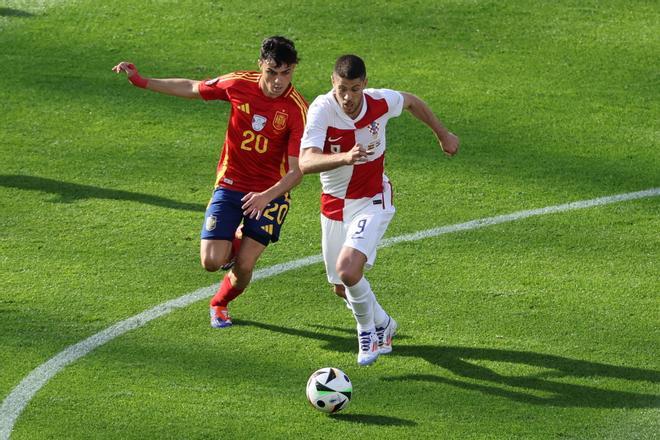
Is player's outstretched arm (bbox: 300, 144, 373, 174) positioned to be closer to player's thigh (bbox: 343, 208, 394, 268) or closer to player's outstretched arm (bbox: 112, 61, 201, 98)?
player's thigh (bbox: 343, 208, 394, 268)

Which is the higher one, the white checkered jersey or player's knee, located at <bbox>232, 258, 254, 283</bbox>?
the white checkered jersey

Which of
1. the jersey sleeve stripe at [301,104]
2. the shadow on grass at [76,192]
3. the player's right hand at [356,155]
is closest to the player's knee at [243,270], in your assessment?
the jersey sleeve stripe at [301,104]

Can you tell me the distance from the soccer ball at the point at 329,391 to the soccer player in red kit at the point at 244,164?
1.45 m

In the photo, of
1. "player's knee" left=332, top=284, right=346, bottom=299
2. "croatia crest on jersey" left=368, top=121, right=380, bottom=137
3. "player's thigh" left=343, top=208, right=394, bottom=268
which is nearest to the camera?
"player's thigh" left=343, top=208, right=394, bottom=268

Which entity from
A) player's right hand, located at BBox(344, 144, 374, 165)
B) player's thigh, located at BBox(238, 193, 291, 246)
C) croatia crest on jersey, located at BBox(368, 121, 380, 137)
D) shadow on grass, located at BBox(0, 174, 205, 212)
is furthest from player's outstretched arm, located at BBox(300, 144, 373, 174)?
shadow on grass, located at BBox(0, 174, 205, 212)

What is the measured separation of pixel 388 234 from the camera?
10.7 m

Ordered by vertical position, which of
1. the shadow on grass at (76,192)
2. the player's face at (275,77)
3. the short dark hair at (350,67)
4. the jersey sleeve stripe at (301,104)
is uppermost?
the short dark hair at (350,67)

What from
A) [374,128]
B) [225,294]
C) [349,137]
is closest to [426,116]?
[374,128]

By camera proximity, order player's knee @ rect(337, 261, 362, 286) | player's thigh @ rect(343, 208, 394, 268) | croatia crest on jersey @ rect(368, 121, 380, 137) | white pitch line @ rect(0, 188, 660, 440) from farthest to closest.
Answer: croatia crest on jersey @ rect(368, 121, 380, 137)
player's thigh @ rect(343, 208, 394, 268)
player's knee @ rect(337, 261, 362, 286)
white pitch line @ rect(0, 188, 660, 440)

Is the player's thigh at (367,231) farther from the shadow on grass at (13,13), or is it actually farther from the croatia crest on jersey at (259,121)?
the shadow on grass at (13,13)

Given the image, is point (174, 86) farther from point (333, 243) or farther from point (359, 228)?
point (359, 228)

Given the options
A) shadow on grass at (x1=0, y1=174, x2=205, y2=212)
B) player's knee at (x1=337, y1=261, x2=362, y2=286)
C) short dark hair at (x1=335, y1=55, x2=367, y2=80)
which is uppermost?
short dark hair at (x1=335, y1=55, x2=367, y2=80)

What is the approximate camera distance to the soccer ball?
773cm

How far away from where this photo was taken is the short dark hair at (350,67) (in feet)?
26.8
